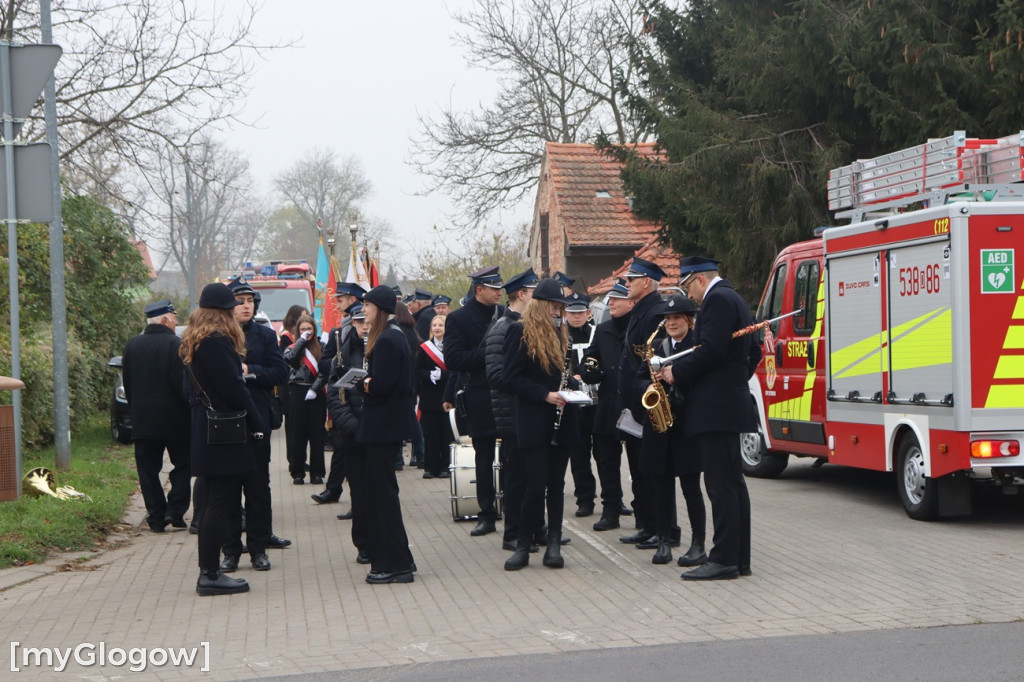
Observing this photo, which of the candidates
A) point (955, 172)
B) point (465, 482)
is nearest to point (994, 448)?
point (955, 172)

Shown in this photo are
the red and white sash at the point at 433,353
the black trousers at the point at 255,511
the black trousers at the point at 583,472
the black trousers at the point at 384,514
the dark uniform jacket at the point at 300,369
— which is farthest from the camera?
the red and white sash at the point at 433,353

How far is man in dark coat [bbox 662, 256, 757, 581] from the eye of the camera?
26.8ft

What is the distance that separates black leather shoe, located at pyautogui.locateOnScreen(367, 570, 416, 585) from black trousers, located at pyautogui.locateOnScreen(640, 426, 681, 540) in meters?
1.75

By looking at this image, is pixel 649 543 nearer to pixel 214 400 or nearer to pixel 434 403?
pixel 214 400

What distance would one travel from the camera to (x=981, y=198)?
33.8 feet

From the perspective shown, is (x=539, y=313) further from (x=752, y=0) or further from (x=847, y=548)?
(x=752, y=0)

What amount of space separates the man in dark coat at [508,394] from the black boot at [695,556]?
1201mm

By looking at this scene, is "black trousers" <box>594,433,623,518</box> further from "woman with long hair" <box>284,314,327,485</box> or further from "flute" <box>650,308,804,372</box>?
"woman with long hair" <box>284,314,327,485</box>

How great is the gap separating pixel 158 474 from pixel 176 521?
1.50 ft

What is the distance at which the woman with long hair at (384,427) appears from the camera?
8.25 m

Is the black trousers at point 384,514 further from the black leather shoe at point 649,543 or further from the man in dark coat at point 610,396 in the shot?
the man in dark coat at point 610,396

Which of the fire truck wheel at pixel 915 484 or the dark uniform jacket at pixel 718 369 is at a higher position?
the dark uniform jacket at pixel 718 369

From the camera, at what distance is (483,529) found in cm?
1045

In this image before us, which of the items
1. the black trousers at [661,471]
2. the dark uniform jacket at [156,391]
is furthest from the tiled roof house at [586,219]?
the black trousers at [661,471]
